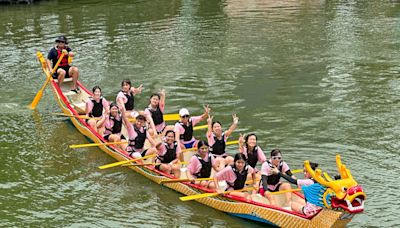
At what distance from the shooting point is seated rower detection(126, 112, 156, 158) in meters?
15.0

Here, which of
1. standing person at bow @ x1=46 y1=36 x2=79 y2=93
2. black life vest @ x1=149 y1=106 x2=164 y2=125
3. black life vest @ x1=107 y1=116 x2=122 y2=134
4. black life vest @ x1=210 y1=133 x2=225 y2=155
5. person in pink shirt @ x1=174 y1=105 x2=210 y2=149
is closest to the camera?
black life vest @ x1=210 y1=133 x2=225 y2=155

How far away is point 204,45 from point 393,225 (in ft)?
60.9

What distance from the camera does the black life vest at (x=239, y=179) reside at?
12594 mm

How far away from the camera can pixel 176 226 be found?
41.4 feet

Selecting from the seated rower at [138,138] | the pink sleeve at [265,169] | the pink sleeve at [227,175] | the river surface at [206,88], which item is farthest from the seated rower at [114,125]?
the pink sleeve at [265,169]

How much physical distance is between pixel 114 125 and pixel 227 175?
478cm

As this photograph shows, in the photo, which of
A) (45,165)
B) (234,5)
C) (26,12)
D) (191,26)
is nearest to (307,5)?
(234,5)

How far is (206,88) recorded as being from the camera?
22.6 metres

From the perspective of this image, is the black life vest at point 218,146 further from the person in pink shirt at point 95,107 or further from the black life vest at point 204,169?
the person in pink shirt at point 95,107

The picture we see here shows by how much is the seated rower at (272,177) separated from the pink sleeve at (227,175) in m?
0.63

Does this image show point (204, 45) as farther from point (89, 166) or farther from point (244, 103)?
point (89, 166)

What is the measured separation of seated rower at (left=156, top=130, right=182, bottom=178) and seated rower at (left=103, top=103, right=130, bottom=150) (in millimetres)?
2242

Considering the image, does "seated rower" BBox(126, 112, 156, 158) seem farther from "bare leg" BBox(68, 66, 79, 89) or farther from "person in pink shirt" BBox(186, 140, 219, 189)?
"bare leg" BBox(68, 66, 79, 89)

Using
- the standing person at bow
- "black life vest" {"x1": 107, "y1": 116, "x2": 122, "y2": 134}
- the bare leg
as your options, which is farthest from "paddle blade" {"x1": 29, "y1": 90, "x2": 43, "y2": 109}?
"black life vest" {"x1": 107, "y1": 116, "x2": 122, "y2": 134}
